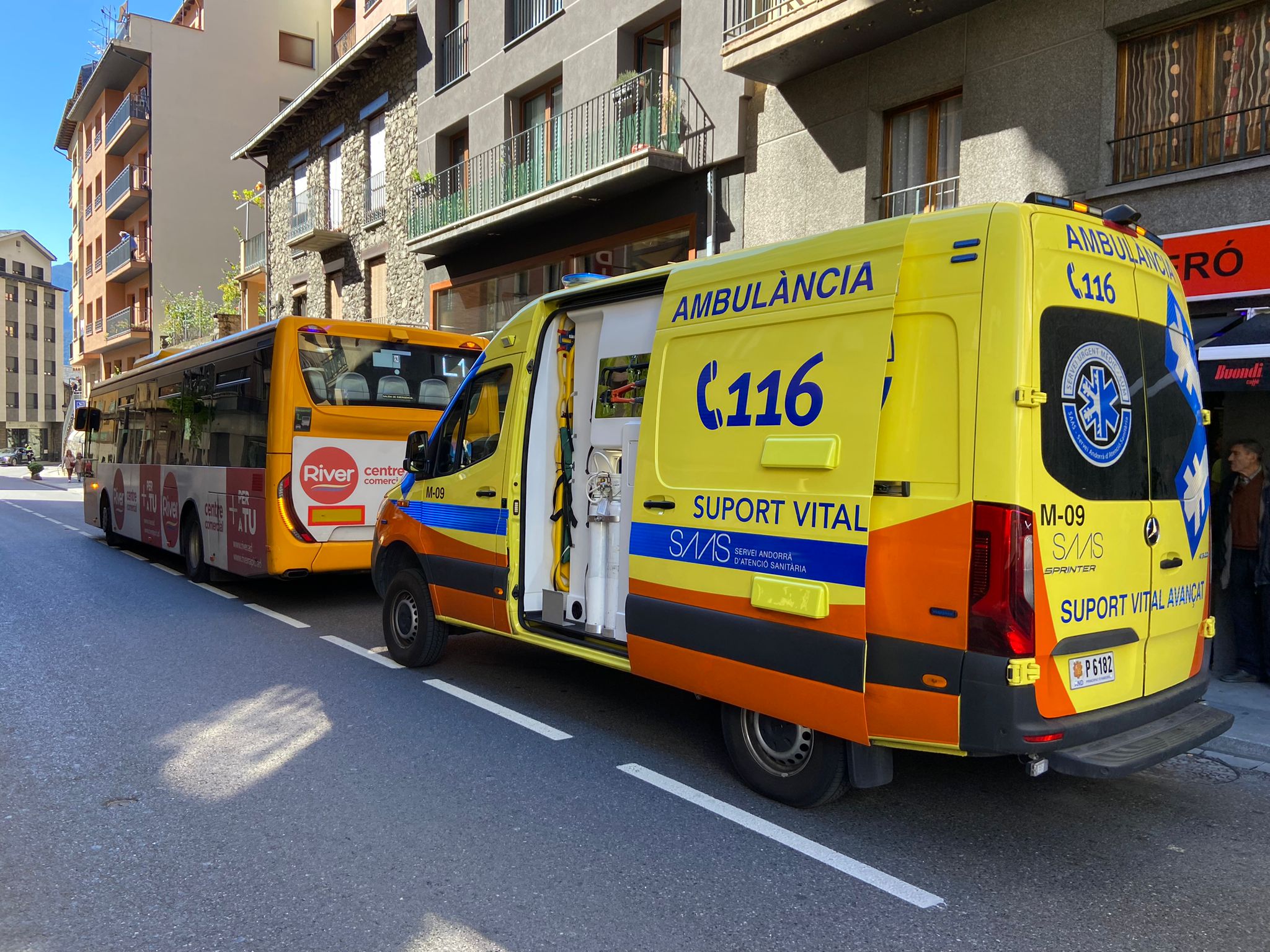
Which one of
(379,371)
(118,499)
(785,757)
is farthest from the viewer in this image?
(118,499)

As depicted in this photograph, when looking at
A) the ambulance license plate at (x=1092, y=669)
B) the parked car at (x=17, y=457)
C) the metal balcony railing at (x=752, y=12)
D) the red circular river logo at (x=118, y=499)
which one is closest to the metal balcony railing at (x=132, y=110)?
the parked car at (x=17, y=457)

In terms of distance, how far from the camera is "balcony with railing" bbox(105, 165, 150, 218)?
38.8 meters

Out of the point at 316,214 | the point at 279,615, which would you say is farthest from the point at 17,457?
the point at 279,615

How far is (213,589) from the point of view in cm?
1084

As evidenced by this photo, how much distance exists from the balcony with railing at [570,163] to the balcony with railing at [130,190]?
81.1ft

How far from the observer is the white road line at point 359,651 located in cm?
721

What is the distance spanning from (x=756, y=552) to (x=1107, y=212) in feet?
6.85

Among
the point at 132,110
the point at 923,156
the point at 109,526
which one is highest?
the point at 132,110

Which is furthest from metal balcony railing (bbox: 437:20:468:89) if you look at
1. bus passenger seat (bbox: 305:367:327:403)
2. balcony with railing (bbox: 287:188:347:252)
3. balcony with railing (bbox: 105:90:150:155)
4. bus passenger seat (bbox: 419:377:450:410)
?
balcony with railing (bbox: 105:90:150:155)

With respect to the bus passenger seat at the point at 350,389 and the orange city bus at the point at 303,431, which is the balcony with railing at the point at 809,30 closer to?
the orange city bus at the point at 303,431

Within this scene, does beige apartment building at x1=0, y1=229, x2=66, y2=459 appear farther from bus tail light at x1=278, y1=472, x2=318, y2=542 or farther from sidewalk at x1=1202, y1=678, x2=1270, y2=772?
sidewalk at x1=1202, y1=678, x2=1270, y2=772

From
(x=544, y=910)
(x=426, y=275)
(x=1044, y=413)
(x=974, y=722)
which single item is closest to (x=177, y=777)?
(x=544, y=910)

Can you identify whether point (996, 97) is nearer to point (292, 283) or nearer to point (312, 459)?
point (312, 459)

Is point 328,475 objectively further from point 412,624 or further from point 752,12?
point 752,12
